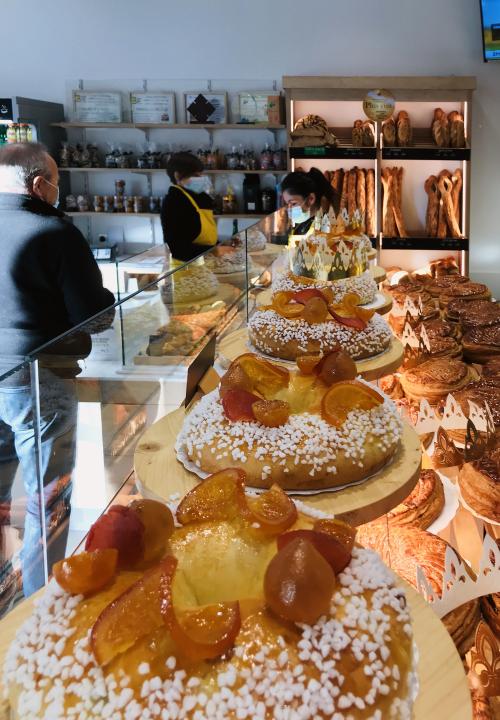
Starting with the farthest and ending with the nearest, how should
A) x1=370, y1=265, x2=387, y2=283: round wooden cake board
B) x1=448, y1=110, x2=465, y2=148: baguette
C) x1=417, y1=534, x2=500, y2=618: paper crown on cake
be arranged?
1. x1=448, y1=110, x2=465, y2=148: baguette
2. x1=370, y1=265, x2=387, y2=283: round wooden cake board
3. x1=417, y1=534, x2=500, y2=618: paper crown on cake

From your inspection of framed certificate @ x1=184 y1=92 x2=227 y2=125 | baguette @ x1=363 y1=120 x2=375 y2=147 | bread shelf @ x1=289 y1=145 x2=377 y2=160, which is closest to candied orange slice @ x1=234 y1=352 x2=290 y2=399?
bread shelf @ x1=289 y1=145 x2=377 y2=160

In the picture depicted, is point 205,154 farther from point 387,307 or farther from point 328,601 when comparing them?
point 328,601

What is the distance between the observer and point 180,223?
13.4 feet

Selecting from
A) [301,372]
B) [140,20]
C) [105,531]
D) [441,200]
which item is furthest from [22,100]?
[105,531]

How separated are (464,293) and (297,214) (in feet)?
4.15

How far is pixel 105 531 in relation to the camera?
0.72 metres

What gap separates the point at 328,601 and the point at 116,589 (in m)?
0.23

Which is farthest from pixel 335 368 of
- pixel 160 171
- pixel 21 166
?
pixel 160 171

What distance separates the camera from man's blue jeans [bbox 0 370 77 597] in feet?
3.97

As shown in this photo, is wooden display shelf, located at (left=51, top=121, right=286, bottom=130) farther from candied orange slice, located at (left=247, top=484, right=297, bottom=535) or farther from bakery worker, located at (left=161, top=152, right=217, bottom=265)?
candied orange slice, located at (left=247, top=484, right=297, bottom=535)

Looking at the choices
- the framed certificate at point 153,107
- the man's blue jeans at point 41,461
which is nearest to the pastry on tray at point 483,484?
the man's blue jeans at point 41,461

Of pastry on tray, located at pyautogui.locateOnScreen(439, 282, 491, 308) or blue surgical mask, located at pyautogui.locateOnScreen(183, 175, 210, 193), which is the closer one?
pastry on tray, located at pyautogui.locateOnScreen(439, 282, 491, 308)

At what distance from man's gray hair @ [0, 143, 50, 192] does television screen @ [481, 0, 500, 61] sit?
448 cm

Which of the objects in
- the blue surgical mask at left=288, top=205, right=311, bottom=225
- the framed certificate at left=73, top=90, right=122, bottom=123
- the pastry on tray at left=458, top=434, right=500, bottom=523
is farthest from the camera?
the framed certificate at left=73, top=90, right=122, bottom=123
